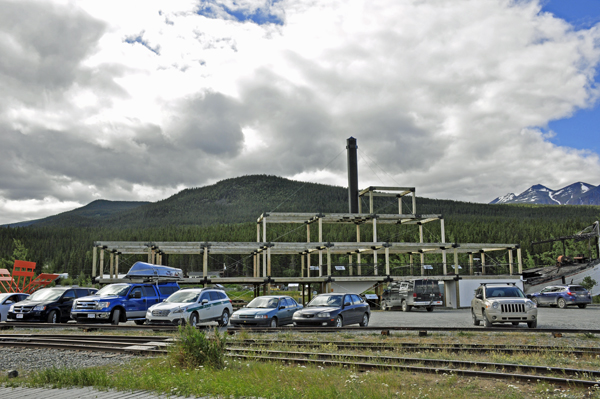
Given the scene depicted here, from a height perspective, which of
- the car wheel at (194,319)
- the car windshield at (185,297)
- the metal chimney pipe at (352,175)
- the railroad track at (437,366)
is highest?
the metal chimney pipe at (352,175)

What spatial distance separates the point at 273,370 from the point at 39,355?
23.0ft

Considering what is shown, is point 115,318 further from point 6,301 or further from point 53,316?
point 6,301

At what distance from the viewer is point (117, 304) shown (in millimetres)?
20266

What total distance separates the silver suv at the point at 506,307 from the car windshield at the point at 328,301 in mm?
5293

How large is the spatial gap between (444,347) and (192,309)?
10.2 m

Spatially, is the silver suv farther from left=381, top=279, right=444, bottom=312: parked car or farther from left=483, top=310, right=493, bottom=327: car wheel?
left=381, top=279, right=444, bottom=312: parked car

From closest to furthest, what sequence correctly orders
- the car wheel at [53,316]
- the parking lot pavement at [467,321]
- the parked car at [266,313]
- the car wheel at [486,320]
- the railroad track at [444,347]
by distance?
the railroad track at [444,347]
the car wheel at [486,320]
the parked car at [266,313]
the parking lot pavement at [467,321]
the car wheel at [53,316]

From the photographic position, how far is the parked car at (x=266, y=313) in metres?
18.9

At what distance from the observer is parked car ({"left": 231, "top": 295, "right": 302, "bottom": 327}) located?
1886 centimetres

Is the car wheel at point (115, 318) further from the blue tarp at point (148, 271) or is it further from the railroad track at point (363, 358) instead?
the blue tarp at point (148, 271)

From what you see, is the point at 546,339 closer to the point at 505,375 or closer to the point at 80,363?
the point at 505,375

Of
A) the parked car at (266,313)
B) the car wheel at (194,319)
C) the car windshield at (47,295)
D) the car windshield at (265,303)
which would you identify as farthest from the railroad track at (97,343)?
the car windshield at (47,295)

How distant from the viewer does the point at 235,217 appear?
607 ft

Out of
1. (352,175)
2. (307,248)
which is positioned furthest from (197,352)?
(352,175)
